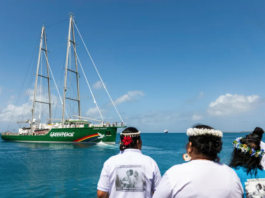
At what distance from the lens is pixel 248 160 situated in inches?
106

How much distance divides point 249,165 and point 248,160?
62mm

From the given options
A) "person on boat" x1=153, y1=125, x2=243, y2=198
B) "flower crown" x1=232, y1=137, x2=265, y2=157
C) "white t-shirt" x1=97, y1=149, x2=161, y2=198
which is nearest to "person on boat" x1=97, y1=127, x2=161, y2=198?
"white t-shirt" x1=97, y1=149, x2=161, y2=198

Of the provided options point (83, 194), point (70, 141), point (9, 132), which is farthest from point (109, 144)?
point (9, 132)

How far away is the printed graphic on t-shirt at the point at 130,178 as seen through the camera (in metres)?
3.10

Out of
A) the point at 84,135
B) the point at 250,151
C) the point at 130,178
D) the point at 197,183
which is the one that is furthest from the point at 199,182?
the point at 84,135

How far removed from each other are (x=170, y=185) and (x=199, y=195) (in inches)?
10.7

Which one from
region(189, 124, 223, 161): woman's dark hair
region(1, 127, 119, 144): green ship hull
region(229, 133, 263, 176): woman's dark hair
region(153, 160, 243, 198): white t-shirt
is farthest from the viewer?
region(1, 127, 119, 144): green ship hull

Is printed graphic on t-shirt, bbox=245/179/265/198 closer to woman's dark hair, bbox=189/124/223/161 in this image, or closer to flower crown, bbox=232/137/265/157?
flower crown, bbox=232/137/265/157

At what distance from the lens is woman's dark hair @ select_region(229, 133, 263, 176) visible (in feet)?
8.69

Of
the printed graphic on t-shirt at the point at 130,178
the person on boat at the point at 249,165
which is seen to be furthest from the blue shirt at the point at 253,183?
the printed graphic on t-shirt at the point at 130,178

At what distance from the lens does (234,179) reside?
2.09 metres

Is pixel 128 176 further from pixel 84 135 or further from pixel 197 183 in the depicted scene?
pixel 84 135

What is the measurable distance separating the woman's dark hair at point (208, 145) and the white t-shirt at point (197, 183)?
0.16 m

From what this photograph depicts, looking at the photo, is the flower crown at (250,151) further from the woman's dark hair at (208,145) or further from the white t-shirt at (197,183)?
the white t-shirt at (197,183)
